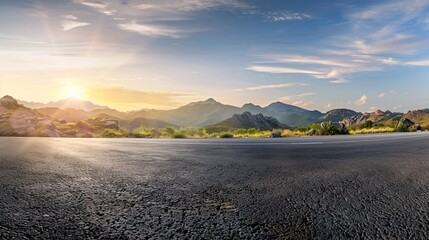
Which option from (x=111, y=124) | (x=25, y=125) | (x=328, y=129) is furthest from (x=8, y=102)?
(x=328, y=129)

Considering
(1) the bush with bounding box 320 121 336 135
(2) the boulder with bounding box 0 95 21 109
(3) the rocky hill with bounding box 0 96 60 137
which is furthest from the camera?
(2) the boulder with bounding box 0 95 21 109

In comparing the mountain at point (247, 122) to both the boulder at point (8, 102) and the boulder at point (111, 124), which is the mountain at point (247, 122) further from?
the boulder at point (8, 102)

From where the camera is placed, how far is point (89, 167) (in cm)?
558

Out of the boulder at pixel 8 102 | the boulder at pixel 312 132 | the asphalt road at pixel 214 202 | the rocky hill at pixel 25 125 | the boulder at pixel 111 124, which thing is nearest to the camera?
the asphalt road at pixel 214 202

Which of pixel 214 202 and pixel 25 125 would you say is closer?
pixel 214 202

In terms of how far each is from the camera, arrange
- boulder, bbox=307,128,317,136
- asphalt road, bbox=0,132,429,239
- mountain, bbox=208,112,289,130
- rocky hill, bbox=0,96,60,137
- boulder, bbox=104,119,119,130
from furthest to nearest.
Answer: mountain, bbox=208,112,289,130 < boulder, bbox=104,119,119,130 < boulder, bbox=307,128,317,136 < rocky hill, bbox=0,96,60,137 < asphalt road, bbox=0,132,429,239

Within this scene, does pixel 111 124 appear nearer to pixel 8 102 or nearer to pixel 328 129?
pixel 8 102

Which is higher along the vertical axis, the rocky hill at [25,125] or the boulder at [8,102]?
the boulder at [8,102]

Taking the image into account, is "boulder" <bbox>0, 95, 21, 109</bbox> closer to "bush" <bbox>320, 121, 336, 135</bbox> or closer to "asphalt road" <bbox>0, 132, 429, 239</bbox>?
"bush" <bbox>320, 121, 336, 135</bbox>

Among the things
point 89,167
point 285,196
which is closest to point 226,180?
point 285,196

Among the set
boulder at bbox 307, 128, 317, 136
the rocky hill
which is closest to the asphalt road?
boulder at bbox 307, 128, 317, 136

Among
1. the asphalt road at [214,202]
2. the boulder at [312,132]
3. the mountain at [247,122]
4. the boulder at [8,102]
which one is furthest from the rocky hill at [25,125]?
the mountain at [247,122]

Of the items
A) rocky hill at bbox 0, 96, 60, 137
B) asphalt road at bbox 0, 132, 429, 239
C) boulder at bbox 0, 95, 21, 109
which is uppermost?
boulder at bbox 0, 95, 21, 109

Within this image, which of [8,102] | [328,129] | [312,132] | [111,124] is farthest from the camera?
[111,124]
